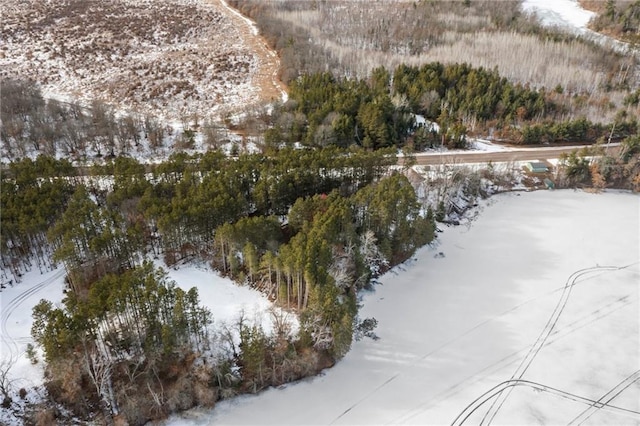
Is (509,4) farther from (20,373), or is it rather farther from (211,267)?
(20,373)

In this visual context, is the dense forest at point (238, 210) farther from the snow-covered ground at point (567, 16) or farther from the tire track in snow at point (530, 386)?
the snow-covered ground at point (567, 16)

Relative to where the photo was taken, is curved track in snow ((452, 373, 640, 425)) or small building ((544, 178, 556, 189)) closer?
curved track in snow ((452, 373, 640, 425))

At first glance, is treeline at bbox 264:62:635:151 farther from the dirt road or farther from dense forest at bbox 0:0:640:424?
the dirt road

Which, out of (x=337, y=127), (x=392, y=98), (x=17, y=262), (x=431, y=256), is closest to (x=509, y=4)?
(x=392, y=98)

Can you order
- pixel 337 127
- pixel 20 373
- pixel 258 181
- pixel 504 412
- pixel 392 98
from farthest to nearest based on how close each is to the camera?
pixel 392 98 → pixel 337 127 → pixel 258 181 → pixel 504 412 → pixel 20 373

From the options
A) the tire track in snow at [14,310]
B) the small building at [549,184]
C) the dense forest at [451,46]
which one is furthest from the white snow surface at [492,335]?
the dense forest at [451,46]

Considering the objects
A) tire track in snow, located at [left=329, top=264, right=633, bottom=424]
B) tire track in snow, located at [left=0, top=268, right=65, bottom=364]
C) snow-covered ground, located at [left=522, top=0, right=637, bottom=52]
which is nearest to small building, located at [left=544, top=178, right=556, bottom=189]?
tire track in snow, located at [left=329, top=264, right=633, bottom=424]
